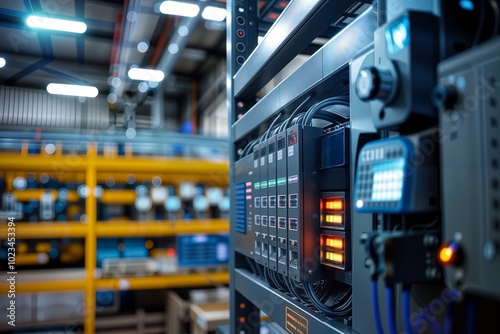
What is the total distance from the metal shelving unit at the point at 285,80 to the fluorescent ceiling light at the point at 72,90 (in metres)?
1.09

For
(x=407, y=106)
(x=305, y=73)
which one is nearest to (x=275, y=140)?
(x=305, y=73)

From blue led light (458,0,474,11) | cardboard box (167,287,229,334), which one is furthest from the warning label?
cardboard box (167,287,229,334)

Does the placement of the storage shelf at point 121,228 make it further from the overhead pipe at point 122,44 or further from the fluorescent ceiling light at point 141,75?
the fluorescent ceiling light at point 141,75

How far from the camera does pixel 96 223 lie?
117 inches

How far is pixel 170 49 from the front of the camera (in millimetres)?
4484

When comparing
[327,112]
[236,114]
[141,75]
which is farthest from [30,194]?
[327,112]

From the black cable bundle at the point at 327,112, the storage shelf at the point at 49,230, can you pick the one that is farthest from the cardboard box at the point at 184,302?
the black cable bundle at the point at 327,112

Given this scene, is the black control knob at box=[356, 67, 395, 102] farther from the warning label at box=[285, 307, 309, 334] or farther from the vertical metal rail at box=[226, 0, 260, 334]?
the vertical metal rail at box=[226, 0, 260, 334]

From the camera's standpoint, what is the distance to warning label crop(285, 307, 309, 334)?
0.92m

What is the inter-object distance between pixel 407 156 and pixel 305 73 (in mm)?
486

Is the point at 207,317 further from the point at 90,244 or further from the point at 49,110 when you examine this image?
the point at 49,110

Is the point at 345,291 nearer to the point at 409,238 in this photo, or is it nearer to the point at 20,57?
the point at 409,238

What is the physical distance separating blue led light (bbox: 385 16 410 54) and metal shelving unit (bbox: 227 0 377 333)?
0.44 ft

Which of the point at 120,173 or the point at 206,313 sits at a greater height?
the point at 120,173
